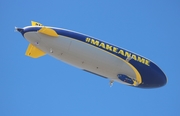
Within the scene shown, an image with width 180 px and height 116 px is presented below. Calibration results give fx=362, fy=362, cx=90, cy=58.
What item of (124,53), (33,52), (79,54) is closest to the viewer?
(79,54)

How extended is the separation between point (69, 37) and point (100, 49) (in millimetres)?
3265

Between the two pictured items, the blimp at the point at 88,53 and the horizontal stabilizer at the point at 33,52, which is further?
the horizontal stabilizer at the point at 33,52

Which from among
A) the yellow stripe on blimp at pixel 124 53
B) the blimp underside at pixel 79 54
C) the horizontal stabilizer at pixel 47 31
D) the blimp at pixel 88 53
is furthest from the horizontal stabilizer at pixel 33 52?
the yellow stripe on blimp at pixel 124 53

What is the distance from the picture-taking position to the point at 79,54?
3488 cm

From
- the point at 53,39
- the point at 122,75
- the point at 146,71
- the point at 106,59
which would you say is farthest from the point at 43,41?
the point at 146,71

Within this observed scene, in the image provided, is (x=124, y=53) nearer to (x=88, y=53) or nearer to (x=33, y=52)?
(x=88, y=53)

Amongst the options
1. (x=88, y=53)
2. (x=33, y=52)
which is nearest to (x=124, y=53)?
(x=88, y=53)

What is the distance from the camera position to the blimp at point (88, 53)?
34938mm

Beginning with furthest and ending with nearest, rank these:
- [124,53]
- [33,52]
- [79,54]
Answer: [33,52] → [124,53] → [79,54]

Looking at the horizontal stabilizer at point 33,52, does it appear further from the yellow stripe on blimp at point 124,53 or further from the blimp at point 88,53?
the yellow stripe on blimp at point 124,53

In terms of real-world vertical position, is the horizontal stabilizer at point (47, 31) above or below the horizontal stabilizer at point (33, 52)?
above

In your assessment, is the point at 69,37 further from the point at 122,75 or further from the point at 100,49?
the point at 122,75

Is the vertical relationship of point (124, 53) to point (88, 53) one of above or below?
above

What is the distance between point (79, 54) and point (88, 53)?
2.88 ft
